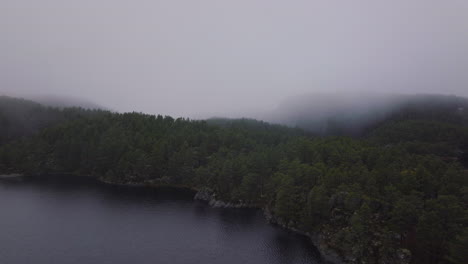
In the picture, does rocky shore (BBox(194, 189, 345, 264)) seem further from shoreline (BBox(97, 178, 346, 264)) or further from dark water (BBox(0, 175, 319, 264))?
dark water (BBox(0, 175, 319, 264))

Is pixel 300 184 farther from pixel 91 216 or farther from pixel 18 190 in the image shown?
pixel 18 190

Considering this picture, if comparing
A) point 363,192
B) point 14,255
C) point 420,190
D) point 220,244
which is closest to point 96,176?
point 14,255

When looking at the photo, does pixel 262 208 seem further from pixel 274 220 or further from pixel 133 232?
pixel 133 232

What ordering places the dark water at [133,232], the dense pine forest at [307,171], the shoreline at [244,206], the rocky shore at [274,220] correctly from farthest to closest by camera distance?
1. the shoreline at [244,206]
2. the dark water at [133,232]
3. the rocky shore at [274,220]
4. the dense pine forest at [307,171]

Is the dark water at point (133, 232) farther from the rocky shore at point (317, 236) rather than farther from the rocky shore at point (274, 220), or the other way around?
the rocky shore at point (317, 236)

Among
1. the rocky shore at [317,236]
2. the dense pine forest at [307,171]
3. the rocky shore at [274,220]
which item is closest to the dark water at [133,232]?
the rocky shore at [274,220]

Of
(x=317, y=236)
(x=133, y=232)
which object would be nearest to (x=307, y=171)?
(x=317, y=236)
